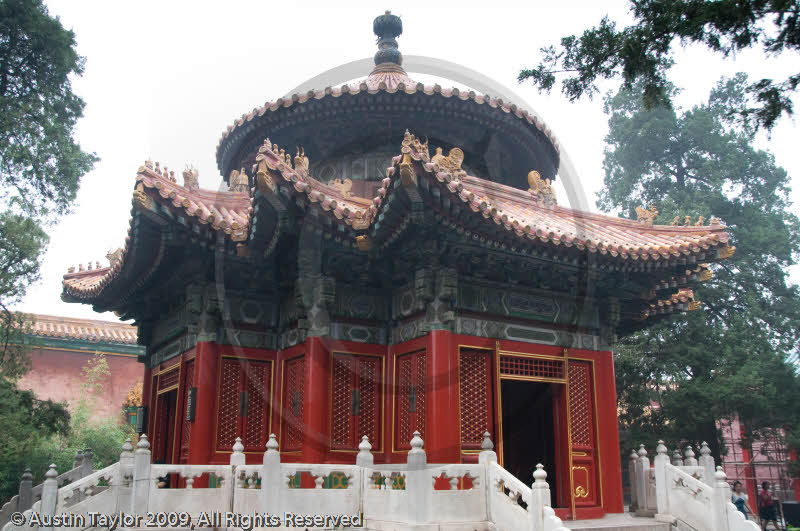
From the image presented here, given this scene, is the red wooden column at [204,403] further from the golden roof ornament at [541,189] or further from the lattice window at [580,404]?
the golden roof ornament at [541,189]

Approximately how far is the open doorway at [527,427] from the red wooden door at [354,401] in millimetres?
3570

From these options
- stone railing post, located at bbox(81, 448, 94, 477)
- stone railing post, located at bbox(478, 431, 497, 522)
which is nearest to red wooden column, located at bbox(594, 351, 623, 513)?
stone railing post, located at bbox(478, 431, 497, 522)

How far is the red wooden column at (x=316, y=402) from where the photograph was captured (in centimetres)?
974

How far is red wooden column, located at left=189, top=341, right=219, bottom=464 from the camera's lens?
33.9 feet

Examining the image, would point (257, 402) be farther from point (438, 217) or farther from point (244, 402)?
point (438, 217)

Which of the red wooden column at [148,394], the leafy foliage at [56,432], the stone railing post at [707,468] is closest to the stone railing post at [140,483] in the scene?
the leafy foliage at [56,432]

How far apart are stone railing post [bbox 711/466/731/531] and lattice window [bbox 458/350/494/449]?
9.66 feet

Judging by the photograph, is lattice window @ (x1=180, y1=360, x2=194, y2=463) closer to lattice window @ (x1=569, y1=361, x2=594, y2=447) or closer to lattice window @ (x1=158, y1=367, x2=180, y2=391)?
lattice window @ (x1=158, y1=367, x2=180, y2=391)

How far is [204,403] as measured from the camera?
34.5 feet

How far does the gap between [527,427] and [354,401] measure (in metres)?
4.88

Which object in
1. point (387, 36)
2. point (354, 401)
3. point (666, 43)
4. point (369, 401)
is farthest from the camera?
point (387, 36)

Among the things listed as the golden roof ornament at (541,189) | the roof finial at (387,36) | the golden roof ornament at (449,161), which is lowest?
the golden roof ornament at (449,161)

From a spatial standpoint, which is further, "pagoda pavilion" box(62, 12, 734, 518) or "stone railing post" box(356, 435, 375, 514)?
"pagoda pavilion" box(62, 12, 734, 518)

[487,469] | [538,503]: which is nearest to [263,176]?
[487,469]
